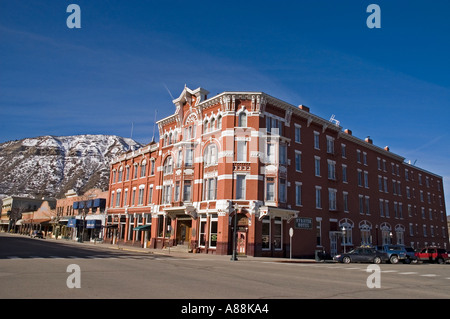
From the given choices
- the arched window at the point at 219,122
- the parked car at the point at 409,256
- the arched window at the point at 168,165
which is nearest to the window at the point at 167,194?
the arched window at the point at 168,165

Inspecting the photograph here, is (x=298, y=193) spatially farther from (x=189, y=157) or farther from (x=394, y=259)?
(x=189, y=157)

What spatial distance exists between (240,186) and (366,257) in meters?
13.1

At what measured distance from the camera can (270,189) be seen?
35375mm

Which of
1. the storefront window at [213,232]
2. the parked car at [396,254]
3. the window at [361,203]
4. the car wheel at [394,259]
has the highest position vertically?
the window at [361,203]

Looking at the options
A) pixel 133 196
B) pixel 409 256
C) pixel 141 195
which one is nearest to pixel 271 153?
pixel 409 256

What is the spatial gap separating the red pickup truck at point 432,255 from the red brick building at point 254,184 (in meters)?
7.63

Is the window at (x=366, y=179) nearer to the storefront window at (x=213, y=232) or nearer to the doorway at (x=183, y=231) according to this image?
the storefront window at (x=213, y=232)

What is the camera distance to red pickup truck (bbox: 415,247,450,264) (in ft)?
118

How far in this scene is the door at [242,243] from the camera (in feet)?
110

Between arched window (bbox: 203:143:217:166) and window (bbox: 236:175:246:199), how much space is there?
131 inches

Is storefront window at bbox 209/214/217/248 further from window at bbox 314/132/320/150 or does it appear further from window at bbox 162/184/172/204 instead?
window at bbox 314/132/320/150

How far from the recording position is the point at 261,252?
33.5 m

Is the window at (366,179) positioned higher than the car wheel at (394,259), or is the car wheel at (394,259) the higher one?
the window at (366,179)
